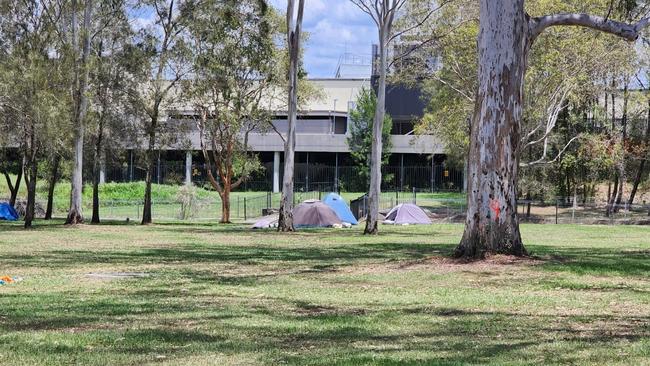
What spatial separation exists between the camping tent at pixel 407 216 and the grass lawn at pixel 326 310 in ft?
76.1

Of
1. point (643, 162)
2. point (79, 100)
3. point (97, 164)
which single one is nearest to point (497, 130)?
point (79, 100)

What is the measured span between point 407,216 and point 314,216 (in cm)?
639

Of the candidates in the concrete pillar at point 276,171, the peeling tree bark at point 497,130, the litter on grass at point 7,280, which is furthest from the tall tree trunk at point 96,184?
the concrete pillar at point 276,171

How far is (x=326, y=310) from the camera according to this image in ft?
32.2

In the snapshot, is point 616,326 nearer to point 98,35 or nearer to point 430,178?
point 98,35

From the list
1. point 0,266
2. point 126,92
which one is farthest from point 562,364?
point 126,92

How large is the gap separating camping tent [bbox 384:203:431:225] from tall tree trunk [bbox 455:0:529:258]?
2687 centimetres

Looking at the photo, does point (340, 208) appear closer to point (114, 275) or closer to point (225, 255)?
point (225, 255)

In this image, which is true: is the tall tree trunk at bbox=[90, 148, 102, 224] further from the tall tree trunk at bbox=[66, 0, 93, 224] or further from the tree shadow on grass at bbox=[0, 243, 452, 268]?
the tree shadow on grass at bbox=[0, 243, 452, 268]

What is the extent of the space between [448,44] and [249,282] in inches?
956

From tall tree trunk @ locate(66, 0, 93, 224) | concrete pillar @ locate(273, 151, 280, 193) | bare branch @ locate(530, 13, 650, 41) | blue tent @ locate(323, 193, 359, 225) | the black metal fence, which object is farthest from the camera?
the black metal fence

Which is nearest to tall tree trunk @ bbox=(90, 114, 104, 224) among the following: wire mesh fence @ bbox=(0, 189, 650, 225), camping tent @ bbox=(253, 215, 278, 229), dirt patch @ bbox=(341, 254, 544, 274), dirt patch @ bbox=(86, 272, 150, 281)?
wire mesh fence @ bbox=(0, 189, 650, 225)

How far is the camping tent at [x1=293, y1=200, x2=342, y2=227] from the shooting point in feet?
123

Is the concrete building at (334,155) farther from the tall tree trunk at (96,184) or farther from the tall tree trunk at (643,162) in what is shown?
the tall tree trunk at (96,184)
